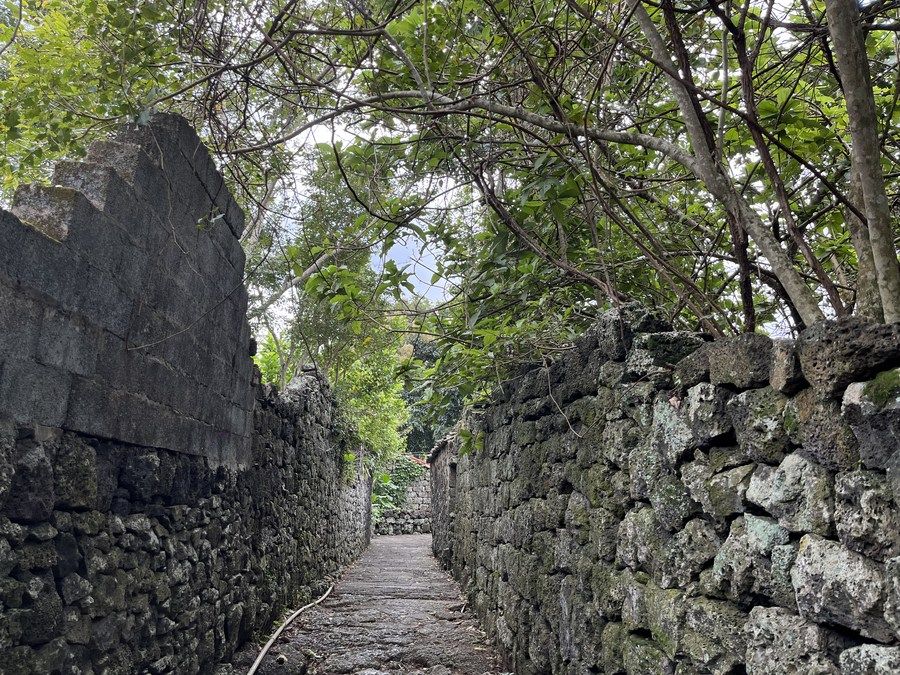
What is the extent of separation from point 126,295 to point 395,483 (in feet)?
70.3

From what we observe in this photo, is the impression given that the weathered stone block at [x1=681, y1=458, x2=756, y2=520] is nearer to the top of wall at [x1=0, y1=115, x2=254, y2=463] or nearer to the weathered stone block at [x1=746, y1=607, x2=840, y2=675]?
the weathered stone block at [x1=746, y1=607, x2=840, y2=675]

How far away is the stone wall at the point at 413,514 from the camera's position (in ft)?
77.3

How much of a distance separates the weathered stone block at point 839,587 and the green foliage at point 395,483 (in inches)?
839

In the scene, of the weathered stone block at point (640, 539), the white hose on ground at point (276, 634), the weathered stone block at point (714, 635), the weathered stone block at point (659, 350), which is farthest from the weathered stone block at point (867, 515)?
the white hose on ground at point (276, 634)

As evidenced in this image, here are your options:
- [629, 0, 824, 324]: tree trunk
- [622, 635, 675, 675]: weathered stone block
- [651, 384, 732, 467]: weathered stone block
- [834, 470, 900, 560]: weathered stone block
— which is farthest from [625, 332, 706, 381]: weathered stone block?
[834, 470, 900, 560]: weathered stone block

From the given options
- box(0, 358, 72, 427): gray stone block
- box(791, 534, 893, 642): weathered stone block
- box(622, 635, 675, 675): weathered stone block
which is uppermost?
box(0, 358, 72, 427): gray stone block

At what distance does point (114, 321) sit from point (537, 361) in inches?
108

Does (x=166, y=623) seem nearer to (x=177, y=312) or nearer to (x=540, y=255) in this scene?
(x=177, y=312)

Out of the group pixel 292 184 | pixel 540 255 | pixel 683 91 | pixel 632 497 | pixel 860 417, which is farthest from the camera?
pixel 292 184

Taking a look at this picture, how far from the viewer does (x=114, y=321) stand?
314 cm

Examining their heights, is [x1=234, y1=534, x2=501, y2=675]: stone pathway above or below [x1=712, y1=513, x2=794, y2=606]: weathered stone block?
below

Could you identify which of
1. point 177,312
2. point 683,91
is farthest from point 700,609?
point 177,312

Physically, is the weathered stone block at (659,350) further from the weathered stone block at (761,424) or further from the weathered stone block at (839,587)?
the weathered stone block at (839,587)

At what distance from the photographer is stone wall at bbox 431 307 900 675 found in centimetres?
145
